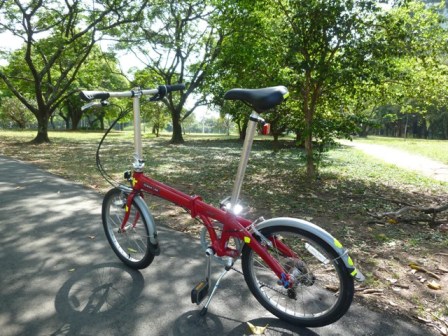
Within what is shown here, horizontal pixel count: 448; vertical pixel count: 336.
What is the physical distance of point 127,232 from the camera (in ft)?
11.4

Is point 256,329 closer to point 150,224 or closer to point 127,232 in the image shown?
point 150,224

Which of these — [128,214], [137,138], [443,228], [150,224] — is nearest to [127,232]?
[128,214]

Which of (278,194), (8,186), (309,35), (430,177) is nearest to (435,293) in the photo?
(278,194)

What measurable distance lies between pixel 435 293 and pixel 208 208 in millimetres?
2299

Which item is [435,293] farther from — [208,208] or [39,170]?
[39,170]

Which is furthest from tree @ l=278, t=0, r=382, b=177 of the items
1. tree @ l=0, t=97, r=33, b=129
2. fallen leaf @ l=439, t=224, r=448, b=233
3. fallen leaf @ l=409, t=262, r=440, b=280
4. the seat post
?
tree @ l=0, t=97, r=33, b=129

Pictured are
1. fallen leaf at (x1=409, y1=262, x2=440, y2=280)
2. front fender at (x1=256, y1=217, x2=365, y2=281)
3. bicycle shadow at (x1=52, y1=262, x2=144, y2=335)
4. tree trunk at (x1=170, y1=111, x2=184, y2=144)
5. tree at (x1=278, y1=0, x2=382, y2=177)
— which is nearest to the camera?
front fender at (x1=256, y1=217, x2=365, y2=281)

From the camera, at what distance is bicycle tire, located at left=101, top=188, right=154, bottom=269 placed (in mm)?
3203

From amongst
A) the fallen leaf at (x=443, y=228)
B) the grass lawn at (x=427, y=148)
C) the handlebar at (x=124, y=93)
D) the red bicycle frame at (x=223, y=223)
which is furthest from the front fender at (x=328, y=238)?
the grass lawn at (x=427, y=148)

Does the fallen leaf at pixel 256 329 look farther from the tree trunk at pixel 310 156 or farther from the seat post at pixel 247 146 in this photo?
the tree trunk at pixel 310 156

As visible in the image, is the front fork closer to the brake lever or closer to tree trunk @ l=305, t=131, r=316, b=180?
the brake lever

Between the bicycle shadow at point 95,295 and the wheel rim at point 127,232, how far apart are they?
0.57ft

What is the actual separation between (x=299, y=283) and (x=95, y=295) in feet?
5.76

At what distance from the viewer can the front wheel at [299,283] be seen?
2342mm
